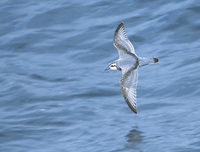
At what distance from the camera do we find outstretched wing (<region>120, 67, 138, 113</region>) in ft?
39.6

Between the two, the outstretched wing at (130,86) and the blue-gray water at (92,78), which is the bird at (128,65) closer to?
the outstretched wing at (130,86)

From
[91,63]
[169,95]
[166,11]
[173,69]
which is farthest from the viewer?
[166,11]

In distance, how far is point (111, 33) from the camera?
58.1ft

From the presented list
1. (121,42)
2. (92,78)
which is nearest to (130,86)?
(121,42)

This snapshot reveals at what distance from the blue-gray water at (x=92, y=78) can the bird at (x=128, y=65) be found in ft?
3.05

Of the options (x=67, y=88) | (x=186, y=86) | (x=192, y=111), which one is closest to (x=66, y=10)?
(x=67, y=88)

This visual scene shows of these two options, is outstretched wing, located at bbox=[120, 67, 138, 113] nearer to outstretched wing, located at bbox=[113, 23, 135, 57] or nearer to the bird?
the bird

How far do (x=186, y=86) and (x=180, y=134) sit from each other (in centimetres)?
252

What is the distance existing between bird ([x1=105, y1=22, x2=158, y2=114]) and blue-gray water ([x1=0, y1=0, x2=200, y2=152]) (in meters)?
0.93

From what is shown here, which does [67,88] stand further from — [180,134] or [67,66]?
[180,134]

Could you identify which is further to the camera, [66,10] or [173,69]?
[66,10]

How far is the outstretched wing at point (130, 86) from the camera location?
12078mm

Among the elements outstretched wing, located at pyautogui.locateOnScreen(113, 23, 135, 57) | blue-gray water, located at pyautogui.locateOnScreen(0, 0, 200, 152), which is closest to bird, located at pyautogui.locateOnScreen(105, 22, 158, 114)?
outstretched wing, located at pyautogui.locateOnScreen(113, 23, 135, 57)

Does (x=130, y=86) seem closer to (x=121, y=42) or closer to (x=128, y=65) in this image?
(x=128, y=65)
